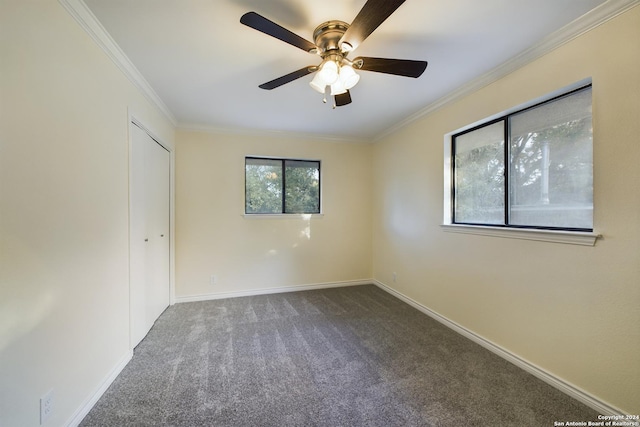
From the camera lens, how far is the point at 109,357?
1.87 meters

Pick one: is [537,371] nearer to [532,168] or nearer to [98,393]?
[532,168]

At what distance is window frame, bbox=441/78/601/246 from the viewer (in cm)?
171

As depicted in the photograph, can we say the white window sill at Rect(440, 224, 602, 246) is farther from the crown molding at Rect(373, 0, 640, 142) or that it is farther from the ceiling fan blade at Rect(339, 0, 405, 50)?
the ceiling fan blade at Rect(339, 0, 405, 50)

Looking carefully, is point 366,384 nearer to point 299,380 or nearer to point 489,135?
point 299,380

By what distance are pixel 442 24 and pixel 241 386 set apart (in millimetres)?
2767

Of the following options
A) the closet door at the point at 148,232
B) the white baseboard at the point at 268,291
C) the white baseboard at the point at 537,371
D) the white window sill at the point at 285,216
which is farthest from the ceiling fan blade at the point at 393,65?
the white baseboard at the point at 268,291

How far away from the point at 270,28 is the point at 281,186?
272 centimetres

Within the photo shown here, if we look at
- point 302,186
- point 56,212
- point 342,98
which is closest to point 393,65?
point 342,98

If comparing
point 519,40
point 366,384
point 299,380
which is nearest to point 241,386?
point 299,380

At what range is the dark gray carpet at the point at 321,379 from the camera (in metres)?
1.56

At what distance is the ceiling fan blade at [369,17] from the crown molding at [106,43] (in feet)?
4.93

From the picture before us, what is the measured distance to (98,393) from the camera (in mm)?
1710

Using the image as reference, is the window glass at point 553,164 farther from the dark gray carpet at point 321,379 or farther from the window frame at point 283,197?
the window frame at point 283,197

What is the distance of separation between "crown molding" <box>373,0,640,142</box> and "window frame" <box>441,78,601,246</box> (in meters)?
0.30
